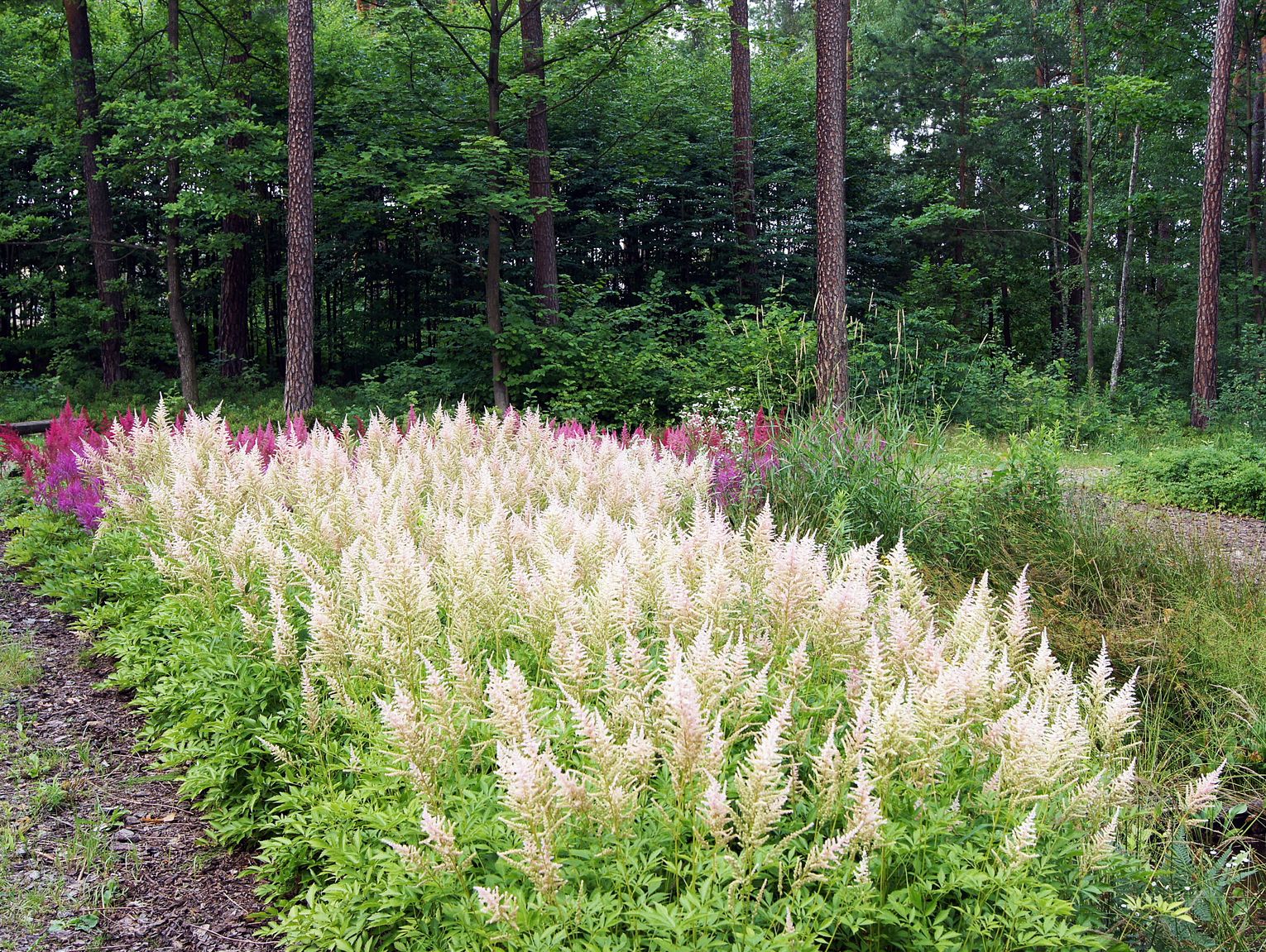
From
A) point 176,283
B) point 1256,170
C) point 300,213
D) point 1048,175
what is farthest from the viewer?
point 1048,175

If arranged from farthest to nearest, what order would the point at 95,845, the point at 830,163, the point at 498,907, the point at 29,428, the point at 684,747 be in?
the point at 830,163 → the point at 29,428 → the point at 95,845 → the point at 684,747 → the point at 498,907

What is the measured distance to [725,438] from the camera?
27.0 ft

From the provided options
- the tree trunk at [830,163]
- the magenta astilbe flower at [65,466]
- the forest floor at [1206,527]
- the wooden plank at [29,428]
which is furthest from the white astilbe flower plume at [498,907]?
the wooden plank at [29,428]

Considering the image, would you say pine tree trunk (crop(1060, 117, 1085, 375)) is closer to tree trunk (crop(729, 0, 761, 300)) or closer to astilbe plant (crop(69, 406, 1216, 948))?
tree trunk (crop(729, 0, 761, 300))

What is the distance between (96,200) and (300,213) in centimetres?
772

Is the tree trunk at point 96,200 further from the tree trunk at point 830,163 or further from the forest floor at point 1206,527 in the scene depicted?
the forest floor at point 1206,527

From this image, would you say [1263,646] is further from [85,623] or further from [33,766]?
[85,623]

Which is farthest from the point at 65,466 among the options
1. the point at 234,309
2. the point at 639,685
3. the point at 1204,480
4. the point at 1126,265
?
the point at 1126,265

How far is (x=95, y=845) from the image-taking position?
334 cm

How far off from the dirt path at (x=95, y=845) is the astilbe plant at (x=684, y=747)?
1.67 ft

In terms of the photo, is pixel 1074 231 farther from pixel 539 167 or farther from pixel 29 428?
pixel 29 428

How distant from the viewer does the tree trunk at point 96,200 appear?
54.8 ft

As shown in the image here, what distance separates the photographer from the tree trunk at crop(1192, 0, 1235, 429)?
16.3 m

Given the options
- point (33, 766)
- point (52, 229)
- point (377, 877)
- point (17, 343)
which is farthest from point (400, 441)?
point (52, 229)
